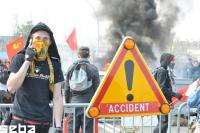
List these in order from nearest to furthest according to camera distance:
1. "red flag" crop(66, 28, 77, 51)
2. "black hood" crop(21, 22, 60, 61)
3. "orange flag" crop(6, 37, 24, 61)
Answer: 1. "black hood" crop(21, 22, 60, 61)
2. "orange flag" crop(6, 37, 24, 61)
3. "red flag" crop(66, 28, 77, 51)

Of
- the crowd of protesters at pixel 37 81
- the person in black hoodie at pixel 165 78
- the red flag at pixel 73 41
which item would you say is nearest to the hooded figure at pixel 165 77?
the person in black hoodie at pixel 165 78

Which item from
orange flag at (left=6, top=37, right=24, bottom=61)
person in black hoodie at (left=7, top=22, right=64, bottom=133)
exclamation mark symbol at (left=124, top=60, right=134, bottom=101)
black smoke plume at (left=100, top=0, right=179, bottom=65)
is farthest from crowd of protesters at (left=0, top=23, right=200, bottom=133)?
black smoke plume at (left=100, top=0, right=179, bottom=65)

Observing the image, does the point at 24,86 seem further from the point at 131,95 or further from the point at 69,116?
the point at 69,116

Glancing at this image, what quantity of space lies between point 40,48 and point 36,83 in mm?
324

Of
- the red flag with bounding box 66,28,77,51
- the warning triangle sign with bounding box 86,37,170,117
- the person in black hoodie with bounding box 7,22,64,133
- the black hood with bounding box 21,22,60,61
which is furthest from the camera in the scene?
the red flag with bounding box 66,28,77,51

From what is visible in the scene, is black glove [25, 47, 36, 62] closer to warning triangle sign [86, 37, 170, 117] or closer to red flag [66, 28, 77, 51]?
warning triangle sign [86, 37, 170, 117]

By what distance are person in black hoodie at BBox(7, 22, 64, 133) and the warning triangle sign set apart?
44 cm

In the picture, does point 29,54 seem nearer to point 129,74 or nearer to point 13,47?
point 129,74

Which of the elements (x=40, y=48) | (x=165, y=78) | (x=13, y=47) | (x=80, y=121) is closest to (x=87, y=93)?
(x=80, y=121)

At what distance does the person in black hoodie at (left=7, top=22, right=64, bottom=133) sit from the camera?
4.46 m

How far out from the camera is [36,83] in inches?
179

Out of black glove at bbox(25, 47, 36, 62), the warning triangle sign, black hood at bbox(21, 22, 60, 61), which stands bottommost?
the warning triangle sign

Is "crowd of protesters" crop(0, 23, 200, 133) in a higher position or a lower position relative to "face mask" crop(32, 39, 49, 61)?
lower

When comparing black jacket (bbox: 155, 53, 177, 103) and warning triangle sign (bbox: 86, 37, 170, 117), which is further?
black jacket (bbox: 155, 53, 177, 103)
